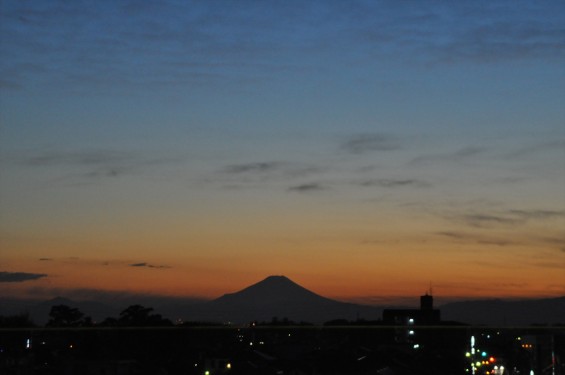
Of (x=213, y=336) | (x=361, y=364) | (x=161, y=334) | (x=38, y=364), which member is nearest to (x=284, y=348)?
(x=213, y=336)

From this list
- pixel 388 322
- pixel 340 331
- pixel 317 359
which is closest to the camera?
pixel 317 359

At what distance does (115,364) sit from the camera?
4028 cm

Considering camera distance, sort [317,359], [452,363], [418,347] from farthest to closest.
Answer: [418,347] < [452,363] < [317,359]

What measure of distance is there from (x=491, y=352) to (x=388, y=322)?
24.3 metres

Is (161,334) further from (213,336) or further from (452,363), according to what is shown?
(452,363)

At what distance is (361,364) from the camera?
44000 millimetres

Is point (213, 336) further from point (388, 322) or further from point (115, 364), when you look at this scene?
point (388, 322)

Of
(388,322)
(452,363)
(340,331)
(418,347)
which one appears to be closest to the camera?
(452,363)

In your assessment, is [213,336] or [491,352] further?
[491,352]

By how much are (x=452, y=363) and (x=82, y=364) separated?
→ 21.8 metres

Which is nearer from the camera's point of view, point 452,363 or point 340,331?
point 452,363

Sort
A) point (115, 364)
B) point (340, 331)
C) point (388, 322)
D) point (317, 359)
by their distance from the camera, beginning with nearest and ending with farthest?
point (115, 364) < point (317, 359) < point (340, 331) < point (388, 322)

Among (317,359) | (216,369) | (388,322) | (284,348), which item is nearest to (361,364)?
(317,359)

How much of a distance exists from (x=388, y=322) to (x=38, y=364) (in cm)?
5356
